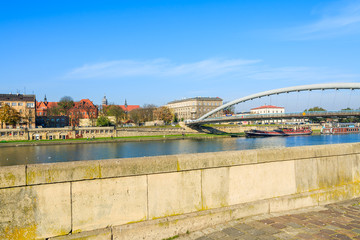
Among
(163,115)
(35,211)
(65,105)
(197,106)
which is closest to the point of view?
(35,211)

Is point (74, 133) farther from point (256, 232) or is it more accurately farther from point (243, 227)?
→ point (256, 232)

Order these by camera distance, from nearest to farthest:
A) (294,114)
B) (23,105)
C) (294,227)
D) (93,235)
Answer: (93,235)
(294,227)
(294,114)
(23,105)

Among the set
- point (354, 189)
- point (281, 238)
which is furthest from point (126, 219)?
point (354, 189)

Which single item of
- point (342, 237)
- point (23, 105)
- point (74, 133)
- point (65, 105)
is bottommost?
point (74, 133)

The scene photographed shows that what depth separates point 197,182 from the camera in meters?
4.49

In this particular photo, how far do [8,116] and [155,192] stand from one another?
81.2 m

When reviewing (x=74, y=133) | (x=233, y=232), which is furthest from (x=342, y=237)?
(x=74, y=133)

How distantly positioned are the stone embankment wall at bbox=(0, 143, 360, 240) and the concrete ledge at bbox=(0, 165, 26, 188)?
1cm

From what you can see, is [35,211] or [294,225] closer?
[35,211]

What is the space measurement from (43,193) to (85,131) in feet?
242

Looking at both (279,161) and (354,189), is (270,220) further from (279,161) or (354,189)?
(354,189)

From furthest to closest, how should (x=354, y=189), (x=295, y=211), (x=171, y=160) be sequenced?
(x=354, y=189) < (x=295, y=211) < (x=171, y=160)

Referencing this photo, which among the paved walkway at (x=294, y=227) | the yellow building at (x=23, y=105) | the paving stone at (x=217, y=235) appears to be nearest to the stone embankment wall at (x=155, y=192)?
the paved walkway at (x=294, y=227)

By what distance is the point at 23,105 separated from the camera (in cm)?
8406
